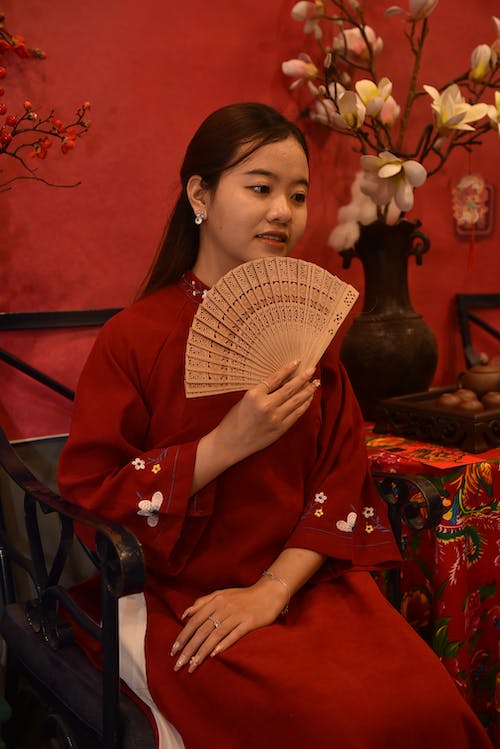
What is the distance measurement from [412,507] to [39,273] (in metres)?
1.00

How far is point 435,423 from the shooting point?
1719 millimetres

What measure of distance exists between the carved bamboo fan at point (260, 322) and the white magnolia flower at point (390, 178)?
1.84 ft

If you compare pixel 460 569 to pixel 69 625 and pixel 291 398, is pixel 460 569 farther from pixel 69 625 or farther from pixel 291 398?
pixel 69 625

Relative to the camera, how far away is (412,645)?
44.7 inches

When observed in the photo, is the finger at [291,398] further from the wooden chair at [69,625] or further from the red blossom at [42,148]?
the red blossom at [42,148]

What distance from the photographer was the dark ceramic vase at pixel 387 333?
192 cm

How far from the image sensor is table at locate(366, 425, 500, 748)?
1529 millimetres

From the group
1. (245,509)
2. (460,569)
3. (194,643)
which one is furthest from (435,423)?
(194,643)

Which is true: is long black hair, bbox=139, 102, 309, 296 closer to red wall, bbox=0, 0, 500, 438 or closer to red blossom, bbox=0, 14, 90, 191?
red blossom, bbox=0, 14, 90, 191

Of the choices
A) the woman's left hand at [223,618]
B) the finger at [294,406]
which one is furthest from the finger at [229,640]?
the finger at [294,406]

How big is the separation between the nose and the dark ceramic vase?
74 centimetres

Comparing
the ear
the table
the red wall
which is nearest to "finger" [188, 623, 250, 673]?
the table

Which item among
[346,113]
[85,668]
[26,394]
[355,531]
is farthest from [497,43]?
[85,668]

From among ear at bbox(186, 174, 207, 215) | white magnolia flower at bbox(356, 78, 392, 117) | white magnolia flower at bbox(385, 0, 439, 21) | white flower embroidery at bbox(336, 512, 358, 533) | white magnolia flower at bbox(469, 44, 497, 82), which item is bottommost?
white flower embroidery at bbox(336, 512, 358, 533)
